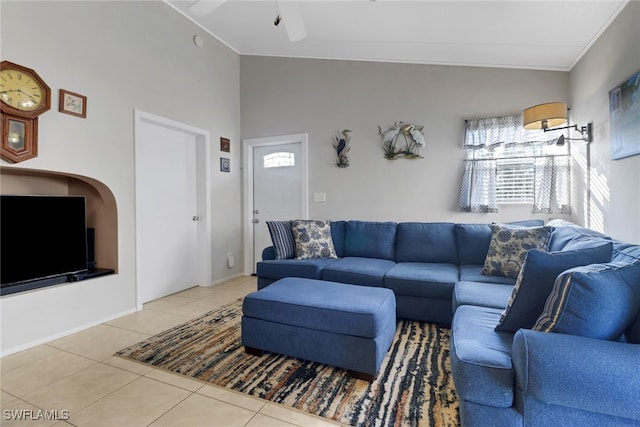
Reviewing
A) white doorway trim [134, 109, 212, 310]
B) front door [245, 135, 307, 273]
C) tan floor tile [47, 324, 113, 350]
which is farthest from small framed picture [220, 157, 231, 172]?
tan floor tile [47, 324, 113, 350]

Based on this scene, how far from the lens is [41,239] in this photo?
2.43m

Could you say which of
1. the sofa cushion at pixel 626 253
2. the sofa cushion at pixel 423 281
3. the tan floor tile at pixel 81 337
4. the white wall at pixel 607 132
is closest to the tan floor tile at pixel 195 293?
the tan floor tile at pixel 81 337

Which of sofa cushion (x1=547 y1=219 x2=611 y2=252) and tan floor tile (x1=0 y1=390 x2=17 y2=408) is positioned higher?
sofa cushion (x1=547 y1=219 x2=611 y2=252)

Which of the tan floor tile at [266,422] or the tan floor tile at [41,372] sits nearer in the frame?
the tan floor tile at [266,422]

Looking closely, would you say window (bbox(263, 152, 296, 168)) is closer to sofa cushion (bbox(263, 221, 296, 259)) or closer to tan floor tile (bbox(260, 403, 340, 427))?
sofa cushion (bbox(263, 221, 296, 259))

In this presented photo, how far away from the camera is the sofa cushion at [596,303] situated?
109cm

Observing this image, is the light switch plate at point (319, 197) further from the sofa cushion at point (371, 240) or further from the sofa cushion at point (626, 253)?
the sofa cushion at point (626, 253)

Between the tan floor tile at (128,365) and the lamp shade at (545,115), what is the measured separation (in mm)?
3769

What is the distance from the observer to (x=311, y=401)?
1.61 meters

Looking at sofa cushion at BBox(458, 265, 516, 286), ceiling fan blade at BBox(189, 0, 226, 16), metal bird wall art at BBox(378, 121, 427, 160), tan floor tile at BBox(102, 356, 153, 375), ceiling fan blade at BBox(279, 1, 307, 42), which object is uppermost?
ceiling fan blade at BBox(189, 0, 226, 16)

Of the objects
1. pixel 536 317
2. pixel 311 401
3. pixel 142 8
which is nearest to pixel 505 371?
pixel 536 317

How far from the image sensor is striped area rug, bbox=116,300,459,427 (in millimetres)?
1528

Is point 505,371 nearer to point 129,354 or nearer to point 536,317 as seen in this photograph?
point 536,317

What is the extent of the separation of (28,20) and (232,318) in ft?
9.24
